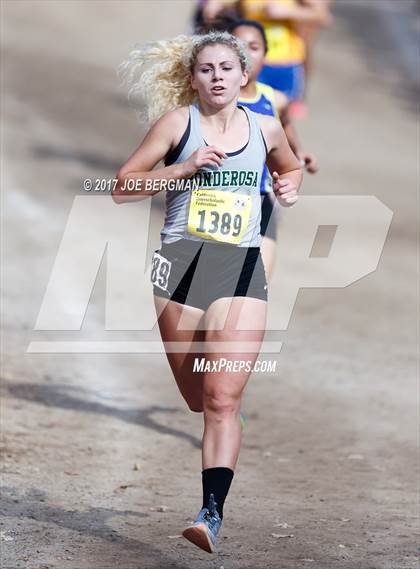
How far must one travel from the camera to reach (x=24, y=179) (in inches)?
599

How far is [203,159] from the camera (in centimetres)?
506

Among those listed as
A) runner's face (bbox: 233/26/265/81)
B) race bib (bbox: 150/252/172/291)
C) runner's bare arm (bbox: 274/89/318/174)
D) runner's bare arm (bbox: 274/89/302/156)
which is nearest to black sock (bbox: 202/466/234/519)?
race bib (bbox: 150/252/172/291)

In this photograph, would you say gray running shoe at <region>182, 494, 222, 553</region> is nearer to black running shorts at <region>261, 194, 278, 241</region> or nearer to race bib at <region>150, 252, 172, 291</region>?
race bib at <region>150, 252, 172, 291</region>

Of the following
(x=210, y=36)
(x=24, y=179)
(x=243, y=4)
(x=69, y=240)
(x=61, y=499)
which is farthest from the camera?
(x=24, y=179)

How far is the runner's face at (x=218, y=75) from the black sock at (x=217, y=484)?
147cm

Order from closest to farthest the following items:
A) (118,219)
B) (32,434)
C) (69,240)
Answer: (32,434)
(69,240)
(118,219)

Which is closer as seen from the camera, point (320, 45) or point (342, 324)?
point (342, 324)

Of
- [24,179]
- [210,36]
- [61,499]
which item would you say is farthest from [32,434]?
[24,179]

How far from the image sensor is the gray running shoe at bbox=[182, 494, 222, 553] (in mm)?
4891

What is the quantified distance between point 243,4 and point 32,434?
4.90 metres

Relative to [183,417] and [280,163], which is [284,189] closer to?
[280,163]

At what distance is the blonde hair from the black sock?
1.59 m

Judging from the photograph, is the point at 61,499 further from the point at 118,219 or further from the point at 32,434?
the point at 118,219

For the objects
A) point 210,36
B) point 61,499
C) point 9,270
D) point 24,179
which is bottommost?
point 24,179
